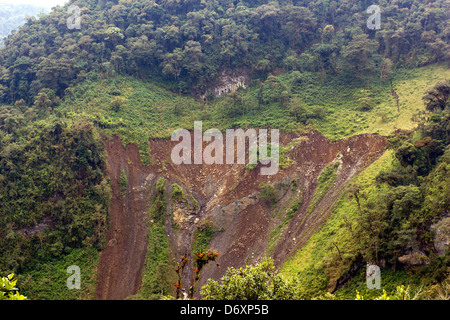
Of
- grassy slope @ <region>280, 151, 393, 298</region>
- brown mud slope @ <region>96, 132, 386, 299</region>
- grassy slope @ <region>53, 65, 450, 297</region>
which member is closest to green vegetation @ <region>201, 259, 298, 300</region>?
grassy slope @ <region>280, 151, 393, 298</region>

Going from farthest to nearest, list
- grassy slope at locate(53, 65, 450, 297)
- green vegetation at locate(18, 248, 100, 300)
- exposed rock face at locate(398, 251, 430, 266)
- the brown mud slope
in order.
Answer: grassy slope at locate(53, 65, 450, 297)
the brown mud slope
green vegetation at locate(18, 248, 100, 300)
exposed rock face at locate(398, 251, 430, 266)

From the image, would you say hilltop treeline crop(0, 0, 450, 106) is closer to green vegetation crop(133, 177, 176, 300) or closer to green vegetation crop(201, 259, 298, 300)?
green vegetation crop(133, 177, 176, 300)

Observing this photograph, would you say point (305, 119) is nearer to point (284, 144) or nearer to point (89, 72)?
point (284, 144)

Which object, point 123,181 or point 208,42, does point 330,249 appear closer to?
point 123,181

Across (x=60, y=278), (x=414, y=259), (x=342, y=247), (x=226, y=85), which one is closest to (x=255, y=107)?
(x=226, y=85)

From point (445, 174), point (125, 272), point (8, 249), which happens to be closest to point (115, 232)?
point (125, 272)

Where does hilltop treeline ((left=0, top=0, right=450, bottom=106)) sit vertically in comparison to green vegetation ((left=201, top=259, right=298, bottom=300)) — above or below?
above
